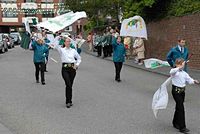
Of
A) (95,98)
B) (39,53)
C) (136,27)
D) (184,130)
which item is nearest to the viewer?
(184,130)

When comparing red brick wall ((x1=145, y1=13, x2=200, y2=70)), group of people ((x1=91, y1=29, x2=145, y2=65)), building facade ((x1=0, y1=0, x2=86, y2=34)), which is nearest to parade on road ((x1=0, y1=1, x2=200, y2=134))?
red brick wall ((x1=145, y1=13, x2=200, y2=70))

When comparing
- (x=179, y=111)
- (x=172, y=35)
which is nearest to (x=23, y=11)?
(x=172, y=35)

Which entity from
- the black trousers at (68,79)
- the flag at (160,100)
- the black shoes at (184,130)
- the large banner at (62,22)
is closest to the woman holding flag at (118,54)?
the large banner at (62,22)

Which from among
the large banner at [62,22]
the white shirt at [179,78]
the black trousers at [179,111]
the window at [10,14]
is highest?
the large banner at [62,22]

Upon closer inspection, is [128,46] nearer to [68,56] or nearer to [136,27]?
[136,27]

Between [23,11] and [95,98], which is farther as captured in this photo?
[23,11]

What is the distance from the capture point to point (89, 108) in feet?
31.2

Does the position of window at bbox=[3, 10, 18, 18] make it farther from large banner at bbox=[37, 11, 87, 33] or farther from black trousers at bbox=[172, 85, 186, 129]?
black trousers at bbox=[172, 85, 186, 129]

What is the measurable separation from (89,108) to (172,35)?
451 inches

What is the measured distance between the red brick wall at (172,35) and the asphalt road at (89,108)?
3.96 m

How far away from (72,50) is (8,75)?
6801 mm

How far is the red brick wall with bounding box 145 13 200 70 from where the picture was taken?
18.0m

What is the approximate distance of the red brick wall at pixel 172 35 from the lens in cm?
1797

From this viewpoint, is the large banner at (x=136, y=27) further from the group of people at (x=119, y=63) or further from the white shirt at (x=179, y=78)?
the white shirt at (x=179, y=78)
